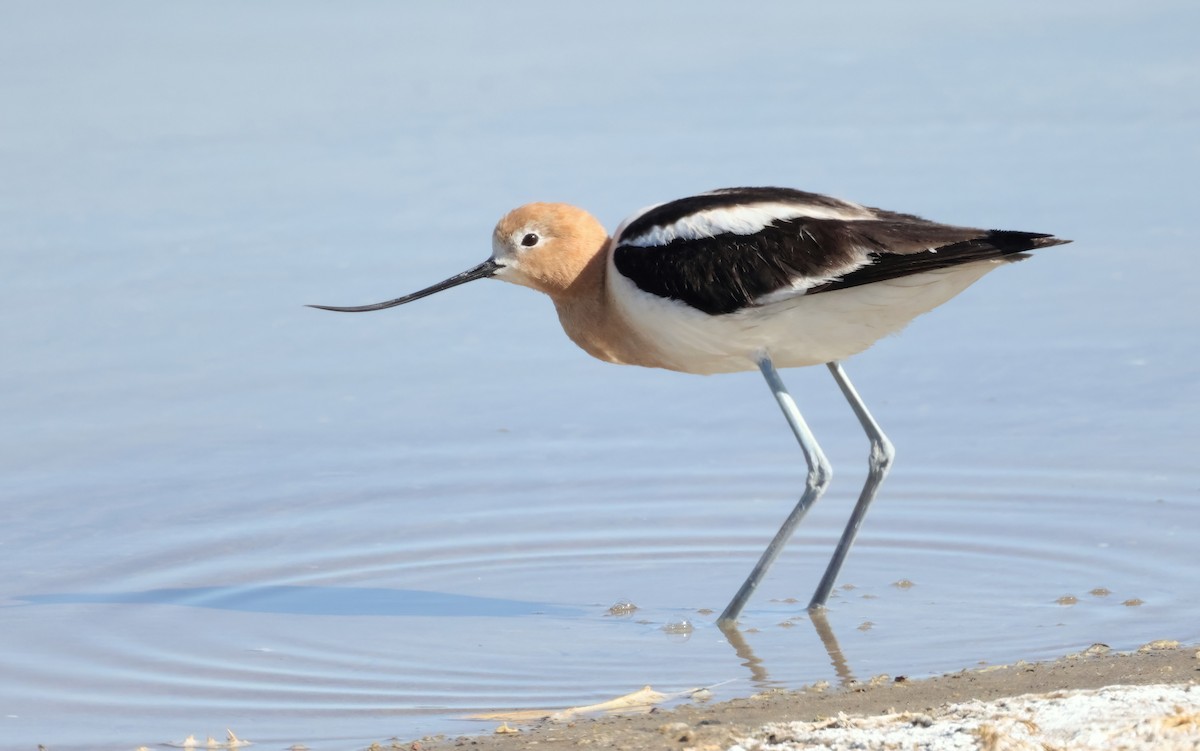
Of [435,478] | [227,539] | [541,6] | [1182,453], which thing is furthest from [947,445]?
[541,6]

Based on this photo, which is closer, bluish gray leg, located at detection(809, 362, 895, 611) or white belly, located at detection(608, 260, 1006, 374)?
white belly, located at detection(608, 260, 1006, 374)

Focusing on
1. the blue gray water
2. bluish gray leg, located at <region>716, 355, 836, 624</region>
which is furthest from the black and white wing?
the blue gray water

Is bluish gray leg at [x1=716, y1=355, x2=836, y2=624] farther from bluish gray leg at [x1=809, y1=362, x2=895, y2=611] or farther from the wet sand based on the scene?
the wet sand

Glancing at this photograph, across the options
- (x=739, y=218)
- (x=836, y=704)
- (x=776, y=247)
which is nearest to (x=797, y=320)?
(x=776, y=247)

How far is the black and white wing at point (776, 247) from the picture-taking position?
261 inches

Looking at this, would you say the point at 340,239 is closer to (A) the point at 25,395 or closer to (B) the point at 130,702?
(A) the point at 25,395

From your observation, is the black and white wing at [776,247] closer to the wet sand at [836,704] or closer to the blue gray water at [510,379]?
the blue gray water at [510,379]

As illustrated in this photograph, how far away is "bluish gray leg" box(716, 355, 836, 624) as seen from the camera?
682 cm

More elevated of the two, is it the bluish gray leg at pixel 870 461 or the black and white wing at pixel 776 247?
the black and white wing at pixel 776 247

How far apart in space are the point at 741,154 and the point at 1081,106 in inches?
110

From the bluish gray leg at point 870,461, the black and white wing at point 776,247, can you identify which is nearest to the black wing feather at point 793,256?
the black and white wing at point 776,247

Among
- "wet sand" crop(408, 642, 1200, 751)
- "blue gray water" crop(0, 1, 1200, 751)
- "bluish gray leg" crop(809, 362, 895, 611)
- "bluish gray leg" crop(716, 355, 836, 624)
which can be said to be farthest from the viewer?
"bluish gray leg" crop(809, 362, 895, 611)

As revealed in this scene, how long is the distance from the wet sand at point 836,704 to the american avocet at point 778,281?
3.89 ft

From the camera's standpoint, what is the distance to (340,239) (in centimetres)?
1116
